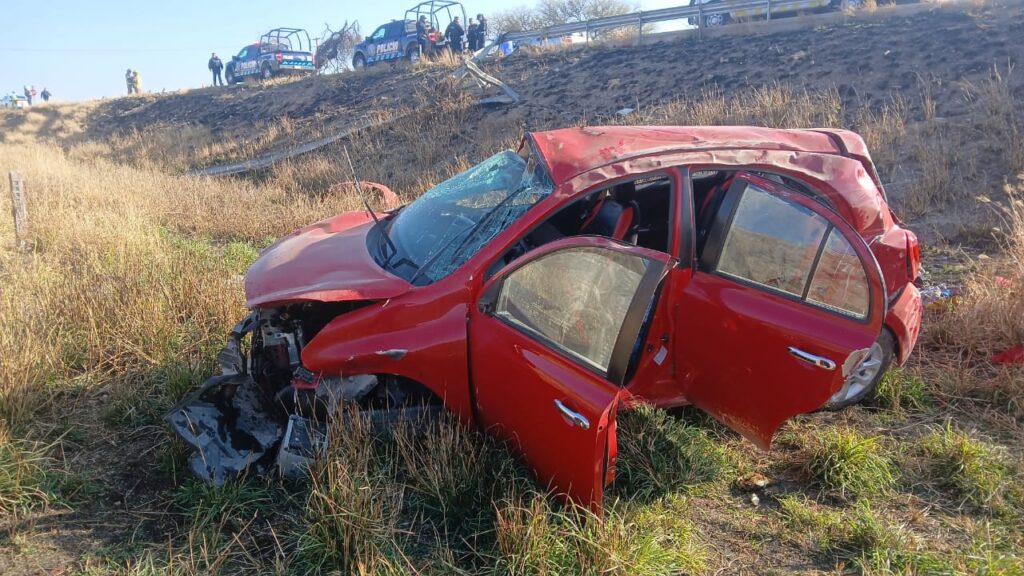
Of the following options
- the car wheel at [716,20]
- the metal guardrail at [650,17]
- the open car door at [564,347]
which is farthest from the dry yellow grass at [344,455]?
the car wheel at [716,20]

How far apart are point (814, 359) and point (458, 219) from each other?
186 cm

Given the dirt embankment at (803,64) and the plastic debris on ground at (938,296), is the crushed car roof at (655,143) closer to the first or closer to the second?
the plastic debris on ground at (938,296)

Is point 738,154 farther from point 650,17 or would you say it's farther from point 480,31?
point 480,31

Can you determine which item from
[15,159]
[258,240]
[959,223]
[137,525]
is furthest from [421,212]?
[15,159]

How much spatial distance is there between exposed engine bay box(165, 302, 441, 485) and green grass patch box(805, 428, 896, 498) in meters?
1.93

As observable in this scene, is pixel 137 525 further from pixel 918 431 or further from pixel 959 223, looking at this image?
pixel 959 223

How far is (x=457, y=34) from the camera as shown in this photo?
23672 mm

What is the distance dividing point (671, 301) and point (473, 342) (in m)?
1.01

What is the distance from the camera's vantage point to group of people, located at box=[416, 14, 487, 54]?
2359cm

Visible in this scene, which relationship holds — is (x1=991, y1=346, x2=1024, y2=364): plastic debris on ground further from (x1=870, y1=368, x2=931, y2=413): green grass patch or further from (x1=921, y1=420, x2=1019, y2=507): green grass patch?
(x1=921, y1=420, x2=1019, y2=507): green grass patch

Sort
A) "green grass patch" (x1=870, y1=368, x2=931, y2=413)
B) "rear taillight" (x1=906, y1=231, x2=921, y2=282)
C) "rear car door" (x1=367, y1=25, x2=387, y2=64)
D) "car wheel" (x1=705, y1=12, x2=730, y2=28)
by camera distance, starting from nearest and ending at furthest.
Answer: "rear taillight" (x1=906, y1=231, x2=921, y2=282) → "green grass patch" (x1=870, y1=368, x2=931, y2=413) → "car wheel" (x1=705, y1=12, x2=730, y2=28) → "rear car door" (x1=367, y1=25, x2=387, y2=64)

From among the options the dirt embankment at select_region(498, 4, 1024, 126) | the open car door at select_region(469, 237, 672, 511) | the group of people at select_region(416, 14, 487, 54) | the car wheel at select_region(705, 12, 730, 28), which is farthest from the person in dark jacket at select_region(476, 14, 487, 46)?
the open car door at select_region(469, 237, 672, 511)

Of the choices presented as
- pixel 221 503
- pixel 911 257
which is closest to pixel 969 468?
pixel 911 257

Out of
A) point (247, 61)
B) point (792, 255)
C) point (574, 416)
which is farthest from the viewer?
point (247, 61)
